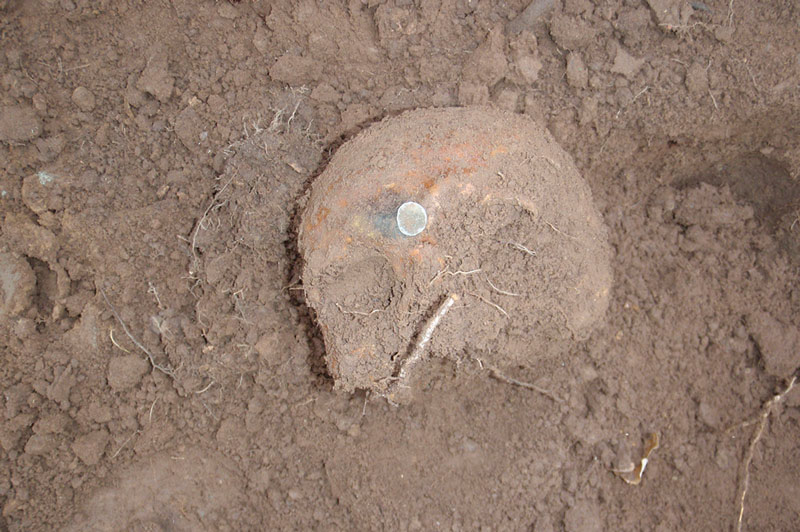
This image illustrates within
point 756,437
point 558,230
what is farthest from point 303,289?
point 756,437

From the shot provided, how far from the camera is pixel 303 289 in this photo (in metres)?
2.11

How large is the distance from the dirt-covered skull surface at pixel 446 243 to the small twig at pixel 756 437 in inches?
32.7

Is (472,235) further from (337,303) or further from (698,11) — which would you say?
(698,11)

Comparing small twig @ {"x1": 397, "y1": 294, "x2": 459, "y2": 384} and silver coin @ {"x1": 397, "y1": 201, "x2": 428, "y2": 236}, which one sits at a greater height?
silver coin @ {"x1": 397, "y1": 201, "x2": 428, "y2": 236}

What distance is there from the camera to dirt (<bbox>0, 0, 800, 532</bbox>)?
218 cm

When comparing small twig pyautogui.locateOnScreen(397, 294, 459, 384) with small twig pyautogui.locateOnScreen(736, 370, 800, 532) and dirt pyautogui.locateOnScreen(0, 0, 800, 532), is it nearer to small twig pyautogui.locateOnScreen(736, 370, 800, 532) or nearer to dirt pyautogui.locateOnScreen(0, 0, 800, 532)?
dirt pyautogui.locateOnScreen(0, 0, 800, 532)

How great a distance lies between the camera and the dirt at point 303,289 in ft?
7.14

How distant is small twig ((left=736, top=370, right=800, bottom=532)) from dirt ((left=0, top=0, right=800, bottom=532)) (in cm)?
2

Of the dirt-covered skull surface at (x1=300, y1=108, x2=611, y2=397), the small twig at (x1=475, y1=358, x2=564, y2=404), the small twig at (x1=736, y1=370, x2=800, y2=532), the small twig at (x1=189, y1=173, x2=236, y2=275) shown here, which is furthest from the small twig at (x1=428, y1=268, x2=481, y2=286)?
the small twig at (x1=736, y1=370, x2=800, y2=532)

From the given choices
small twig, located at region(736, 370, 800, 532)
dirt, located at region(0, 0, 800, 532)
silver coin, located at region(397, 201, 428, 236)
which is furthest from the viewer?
small twig, located at region(736, 370, 800, 532)

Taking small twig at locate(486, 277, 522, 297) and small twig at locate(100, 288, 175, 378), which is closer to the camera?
small twig at locate(486, 277, 522, 297)

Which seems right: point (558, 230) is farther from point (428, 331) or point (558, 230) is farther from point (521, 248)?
point (428, 331)

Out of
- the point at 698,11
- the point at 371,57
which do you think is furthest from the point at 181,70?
the point at 698,11

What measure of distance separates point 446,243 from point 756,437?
1.45 metres
